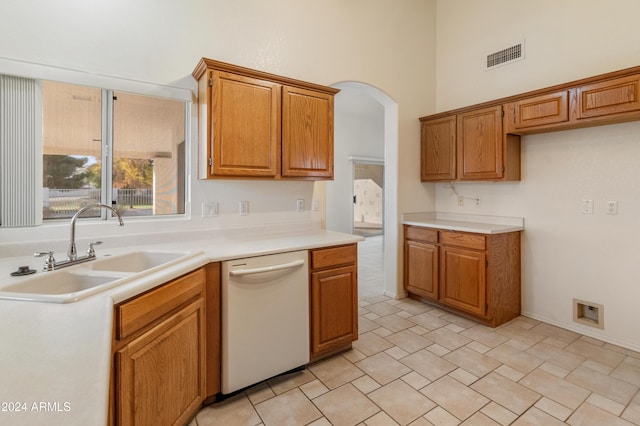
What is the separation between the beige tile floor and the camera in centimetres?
174

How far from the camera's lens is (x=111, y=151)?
83.5 inches

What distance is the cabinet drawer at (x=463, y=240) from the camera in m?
2.84

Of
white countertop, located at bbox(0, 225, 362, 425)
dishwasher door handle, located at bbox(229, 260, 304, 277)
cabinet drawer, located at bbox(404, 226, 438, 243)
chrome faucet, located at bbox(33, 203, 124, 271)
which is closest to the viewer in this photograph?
white countertop, located at bbox(0, 225, 362, 425)

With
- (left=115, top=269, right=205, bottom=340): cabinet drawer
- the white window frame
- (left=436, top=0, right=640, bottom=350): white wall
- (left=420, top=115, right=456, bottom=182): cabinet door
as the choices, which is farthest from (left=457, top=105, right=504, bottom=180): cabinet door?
(left=115, top=269, right=205, bottom=340): cabinet drawer

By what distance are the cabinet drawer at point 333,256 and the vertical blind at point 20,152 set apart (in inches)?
69.5

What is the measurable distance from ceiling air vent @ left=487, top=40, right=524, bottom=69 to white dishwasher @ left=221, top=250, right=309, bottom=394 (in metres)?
2.98

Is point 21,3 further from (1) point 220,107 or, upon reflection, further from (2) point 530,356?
(2) point 530,356

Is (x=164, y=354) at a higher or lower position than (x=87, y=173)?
lower

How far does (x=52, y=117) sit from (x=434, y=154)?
137 inches

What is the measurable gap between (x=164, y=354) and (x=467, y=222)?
3210 mm

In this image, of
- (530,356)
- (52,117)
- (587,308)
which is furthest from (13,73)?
(587,308)

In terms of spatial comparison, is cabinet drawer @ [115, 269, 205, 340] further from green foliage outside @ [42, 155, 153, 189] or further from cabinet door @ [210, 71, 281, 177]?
green foliage outside @ [42, 155, 153, 189]

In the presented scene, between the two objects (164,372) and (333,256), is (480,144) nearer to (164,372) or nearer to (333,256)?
(333,256)

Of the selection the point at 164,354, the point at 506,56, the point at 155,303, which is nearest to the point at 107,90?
the point at 155,303
